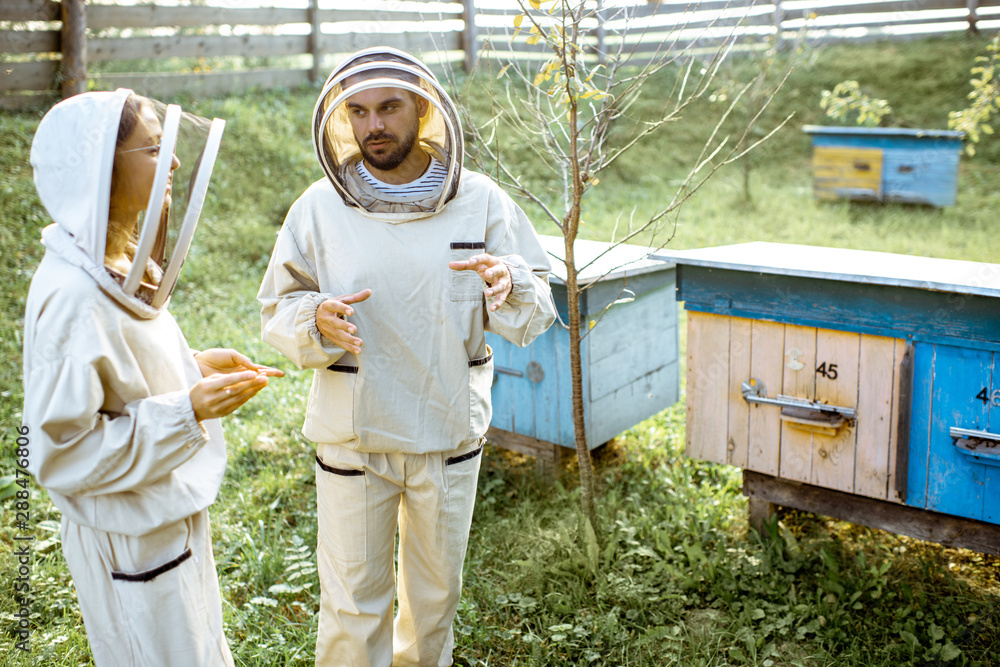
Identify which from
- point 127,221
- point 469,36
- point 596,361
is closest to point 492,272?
point 127,221

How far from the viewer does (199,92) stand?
8961 millimetres

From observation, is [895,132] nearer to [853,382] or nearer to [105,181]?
[853,382]

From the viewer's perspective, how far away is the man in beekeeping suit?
218cm

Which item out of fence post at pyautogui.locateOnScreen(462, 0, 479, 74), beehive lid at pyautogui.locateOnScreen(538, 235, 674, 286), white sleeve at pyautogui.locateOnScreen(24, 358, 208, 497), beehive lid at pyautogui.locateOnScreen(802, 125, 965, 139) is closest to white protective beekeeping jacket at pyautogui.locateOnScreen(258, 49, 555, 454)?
white sleeve at pyautogui.locateOnScreen(24, 358, 208, 497)

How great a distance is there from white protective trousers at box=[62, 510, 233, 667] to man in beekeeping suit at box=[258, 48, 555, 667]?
0.63 m

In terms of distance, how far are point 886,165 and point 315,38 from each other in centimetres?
718

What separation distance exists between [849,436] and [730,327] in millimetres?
608

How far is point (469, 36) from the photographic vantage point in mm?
11820

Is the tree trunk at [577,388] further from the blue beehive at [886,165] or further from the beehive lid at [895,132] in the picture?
the blue beehive at [886,165]

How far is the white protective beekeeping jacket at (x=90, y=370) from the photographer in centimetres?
153

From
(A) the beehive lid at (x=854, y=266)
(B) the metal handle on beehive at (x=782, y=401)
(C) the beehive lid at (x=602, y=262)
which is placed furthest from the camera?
(C) the beehive lid at (x=602, y=262)

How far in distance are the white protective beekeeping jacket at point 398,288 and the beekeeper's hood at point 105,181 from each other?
54 cm

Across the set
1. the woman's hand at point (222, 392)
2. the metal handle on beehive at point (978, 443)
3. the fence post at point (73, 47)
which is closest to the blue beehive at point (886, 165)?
the metal handle on beehive at point (978, 443)

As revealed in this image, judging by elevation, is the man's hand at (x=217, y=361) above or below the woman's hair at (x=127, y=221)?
below
